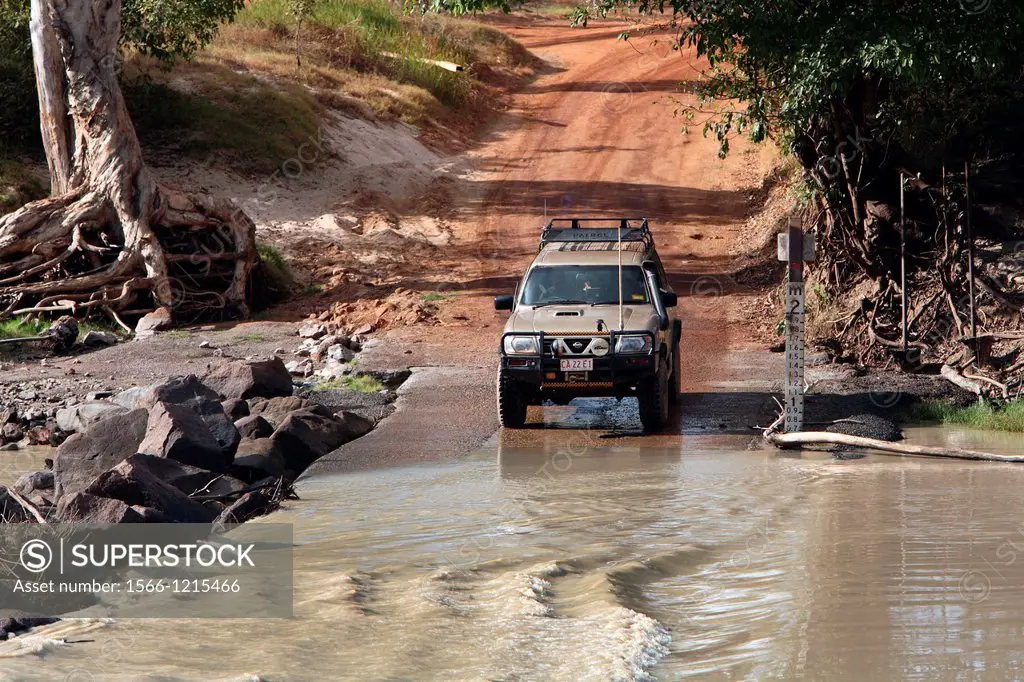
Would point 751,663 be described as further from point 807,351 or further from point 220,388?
point 807,351

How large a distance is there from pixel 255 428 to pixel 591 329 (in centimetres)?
367

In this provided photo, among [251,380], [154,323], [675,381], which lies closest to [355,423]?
[251,380]

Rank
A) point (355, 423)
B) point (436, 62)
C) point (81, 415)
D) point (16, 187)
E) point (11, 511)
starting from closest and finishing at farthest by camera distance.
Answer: point (11, 511)
point (355, 423)
point (81, 415)
point (16, 187)
point (436, 62)

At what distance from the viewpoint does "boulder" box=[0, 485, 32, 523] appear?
978 cm

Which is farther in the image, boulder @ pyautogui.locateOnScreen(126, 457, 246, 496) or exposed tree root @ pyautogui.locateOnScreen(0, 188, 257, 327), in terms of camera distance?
exposed tree root @ pyautogui.locateOnScreen(0, 188, 257, 327)

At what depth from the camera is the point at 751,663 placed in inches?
263

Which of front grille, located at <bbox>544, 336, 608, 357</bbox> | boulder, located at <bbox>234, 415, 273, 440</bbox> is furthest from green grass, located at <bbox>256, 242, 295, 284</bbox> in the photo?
front grille, located at <bbox>544, 336, 608, 357</bbox>

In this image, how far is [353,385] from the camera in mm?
15969

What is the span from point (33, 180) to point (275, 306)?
6006 mm

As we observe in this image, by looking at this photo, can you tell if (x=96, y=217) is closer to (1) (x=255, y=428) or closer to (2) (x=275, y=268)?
(2) (x=275, y=268)

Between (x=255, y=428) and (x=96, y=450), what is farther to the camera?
(x=255, y=428)

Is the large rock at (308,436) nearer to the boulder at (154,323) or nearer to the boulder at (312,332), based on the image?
the boulder at (312,332)

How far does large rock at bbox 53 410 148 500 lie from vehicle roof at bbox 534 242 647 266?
472cm

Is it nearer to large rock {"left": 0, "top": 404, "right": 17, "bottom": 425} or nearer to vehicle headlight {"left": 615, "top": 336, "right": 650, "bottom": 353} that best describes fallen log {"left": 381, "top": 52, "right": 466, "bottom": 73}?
large rock {"left": 0, "top": 404, "right": 17, "bottom": 425}
